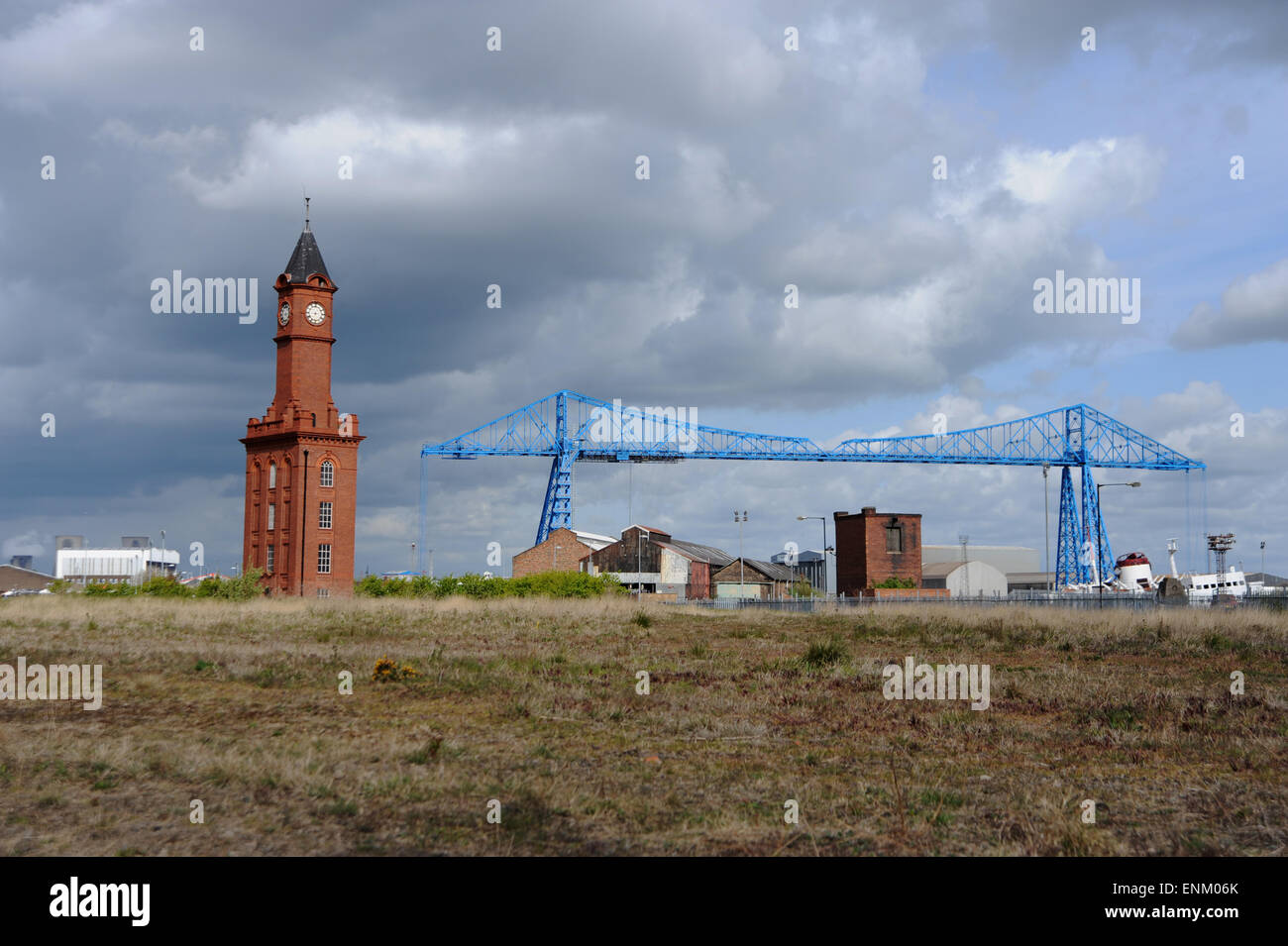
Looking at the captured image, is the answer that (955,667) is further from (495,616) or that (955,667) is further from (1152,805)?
(495,616)

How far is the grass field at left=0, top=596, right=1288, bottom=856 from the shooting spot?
7.47 m

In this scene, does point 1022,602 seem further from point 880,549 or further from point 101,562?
point 101,562

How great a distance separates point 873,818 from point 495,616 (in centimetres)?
2910

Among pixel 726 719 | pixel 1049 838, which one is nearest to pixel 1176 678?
pixel 726 719

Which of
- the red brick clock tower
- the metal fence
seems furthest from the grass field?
the red brick clock tower

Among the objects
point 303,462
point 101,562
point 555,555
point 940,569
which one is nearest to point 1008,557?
point 940,569

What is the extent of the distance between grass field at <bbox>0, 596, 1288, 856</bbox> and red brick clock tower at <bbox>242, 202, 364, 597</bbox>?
3497cm

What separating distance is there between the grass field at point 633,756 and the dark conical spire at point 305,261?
134 feet

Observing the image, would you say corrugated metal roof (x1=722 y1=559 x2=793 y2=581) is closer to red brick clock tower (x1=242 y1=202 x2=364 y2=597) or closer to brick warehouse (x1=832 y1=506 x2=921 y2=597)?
brick warehouse (x1=832 y1=506 x2=921 y2=597)

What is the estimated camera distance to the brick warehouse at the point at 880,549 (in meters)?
79.0

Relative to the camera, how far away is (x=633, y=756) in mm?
10344

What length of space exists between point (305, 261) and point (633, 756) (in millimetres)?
55419

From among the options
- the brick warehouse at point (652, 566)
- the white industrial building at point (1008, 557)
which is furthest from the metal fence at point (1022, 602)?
the white industrial building at point (1008, 557)
